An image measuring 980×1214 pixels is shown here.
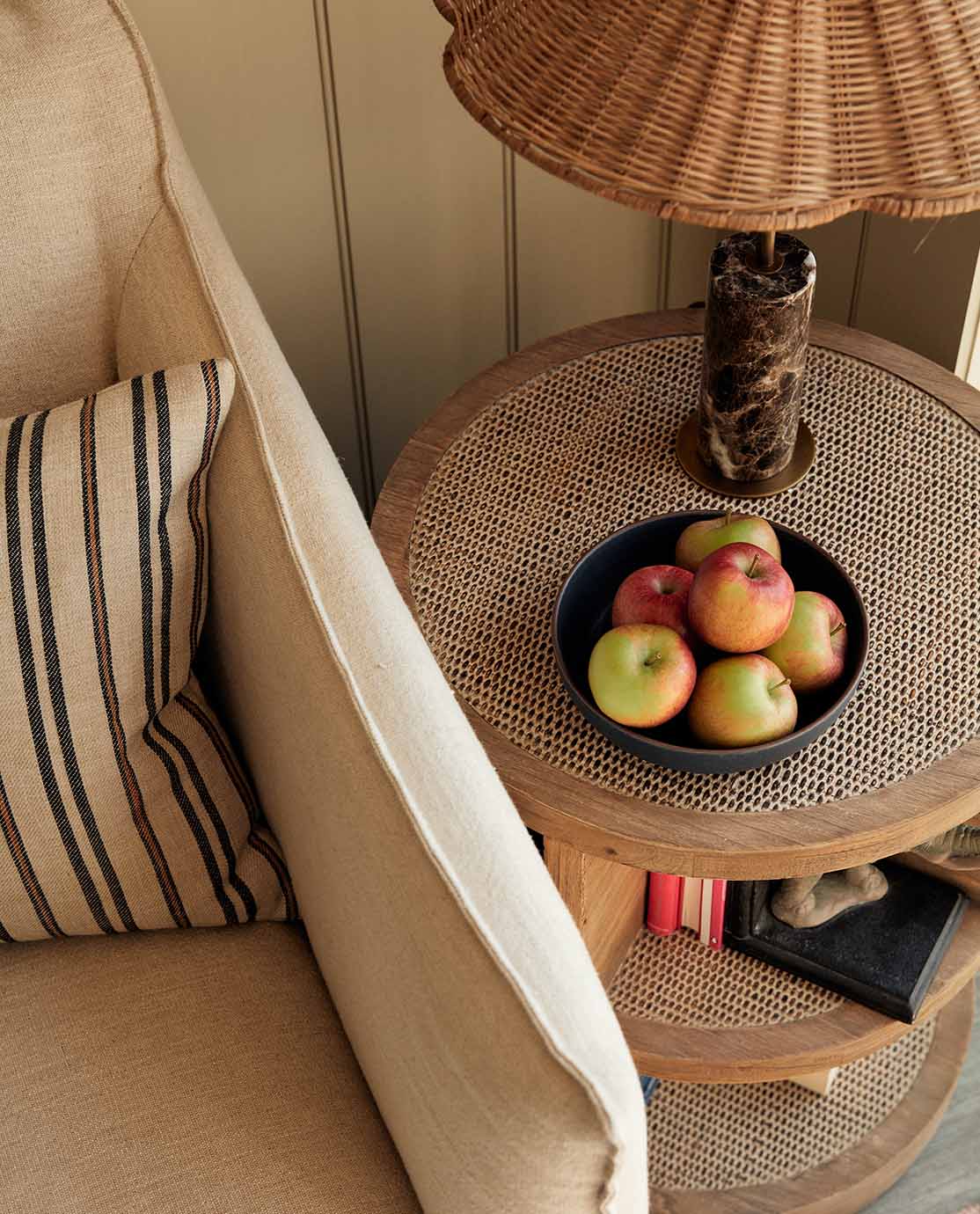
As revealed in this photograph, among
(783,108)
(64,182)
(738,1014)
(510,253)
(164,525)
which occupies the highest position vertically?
(783,108)

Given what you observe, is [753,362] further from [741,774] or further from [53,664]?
[53,664]

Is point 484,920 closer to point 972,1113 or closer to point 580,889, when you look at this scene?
point 580,889

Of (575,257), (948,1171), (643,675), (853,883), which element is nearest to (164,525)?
(643,675)

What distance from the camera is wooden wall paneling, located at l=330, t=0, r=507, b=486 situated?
3.95 feet

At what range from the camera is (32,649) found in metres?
0.77

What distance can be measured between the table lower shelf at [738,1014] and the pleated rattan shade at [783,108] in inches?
23.5

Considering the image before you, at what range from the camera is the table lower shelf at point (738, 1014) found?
0.95 meters

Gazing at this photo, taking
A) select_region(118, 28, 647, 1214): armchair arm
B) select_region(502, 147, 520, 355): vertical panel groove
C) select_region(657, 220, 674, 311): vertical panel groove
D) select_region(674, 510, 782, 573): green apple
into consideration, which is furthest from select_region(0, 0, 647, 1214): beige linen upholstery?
select_region(657, 220, 674, 311): vertical panel groove

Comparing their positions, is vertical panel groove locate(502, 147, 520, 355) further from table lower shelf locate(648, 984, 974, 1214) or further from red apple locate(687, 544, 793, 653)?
table lower shelf locate(648, 984, 974, 1214)

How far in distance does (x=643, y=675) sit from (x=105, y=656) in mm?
321

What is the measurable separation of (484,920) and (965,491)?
1.81 feet

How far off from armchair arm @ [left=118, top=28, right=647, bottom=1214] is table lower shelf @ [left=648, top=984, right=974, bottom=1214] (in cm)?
50

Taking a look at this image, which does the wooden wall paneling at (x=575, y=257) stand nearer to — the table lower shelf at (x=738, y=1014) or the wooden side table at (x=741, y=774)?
the wooden side table at (x=741, y=774)

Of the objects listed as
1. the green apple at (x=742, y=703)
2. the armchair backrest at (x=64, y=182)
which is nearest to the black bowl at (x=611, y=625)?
the green apple at (x=742, y=703)
